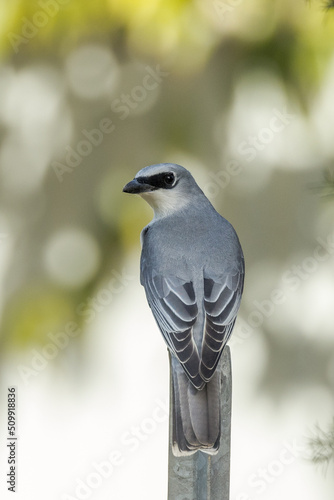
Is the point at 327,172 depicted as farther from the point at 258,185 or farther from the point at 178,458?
the point at 178,458

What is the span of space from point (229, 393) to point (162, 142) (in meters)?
2.29

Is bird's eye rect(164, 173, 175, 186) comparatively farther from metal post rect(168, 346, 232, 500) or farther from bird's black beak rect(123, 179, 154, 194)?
metal post rect(168, 346, 232, 500)

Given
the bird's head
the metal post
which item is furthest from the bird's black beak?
the metal post

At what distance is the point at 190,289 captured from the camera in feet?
7.06

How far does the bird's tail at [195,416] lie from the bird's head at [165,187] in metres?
0.74

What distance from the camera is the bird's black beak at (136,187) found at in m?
2.22

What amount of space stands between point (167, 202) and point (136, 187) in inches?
11.7

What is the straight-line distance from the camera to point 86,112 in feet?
13.0

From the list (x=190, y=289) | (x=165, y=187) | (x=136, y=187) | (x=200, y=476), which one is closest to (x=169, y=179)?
(x=165, y=187)

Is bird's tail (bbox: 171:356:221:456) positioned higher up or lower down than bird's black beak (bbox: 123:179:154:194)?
lower down

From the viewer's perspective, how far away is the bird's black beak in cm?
222

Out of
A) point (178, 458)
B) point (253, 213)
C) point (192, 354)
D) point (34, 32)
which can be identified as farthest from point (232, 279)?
point (34, 32)

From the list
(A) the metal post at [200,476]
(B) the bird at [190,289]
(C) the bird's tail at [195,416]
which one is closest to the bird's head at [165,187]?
(B) the bird at [190,289]

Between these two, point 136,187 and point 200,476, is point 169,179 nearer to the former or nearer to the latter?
point 136,187
